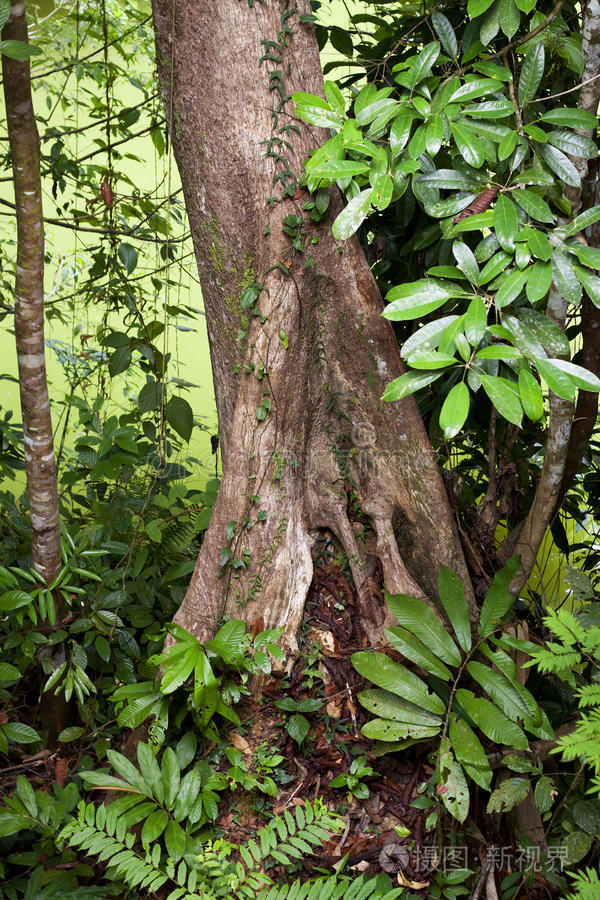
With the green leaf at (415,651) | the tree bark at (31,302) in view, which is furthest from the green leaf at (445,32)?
the green leaf at (415,651)

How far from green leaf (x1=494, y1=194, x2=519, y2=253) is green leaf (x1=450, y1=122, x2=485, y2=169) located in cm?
9

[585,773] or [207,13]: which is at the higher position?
[207,13]

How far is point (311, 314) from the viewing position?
1.72 meters

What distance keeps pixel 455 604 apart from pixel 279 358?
0.71 metres

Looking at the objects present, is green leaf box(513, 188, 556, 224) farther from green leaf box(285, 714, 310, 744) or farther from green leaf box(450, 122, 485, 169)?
green leaf box(285, 714, 310, 744)

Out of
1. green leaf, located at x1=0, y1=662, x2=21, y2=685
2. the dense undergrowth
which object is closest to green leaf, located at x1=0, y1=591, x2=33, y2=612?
the dense undergrowth

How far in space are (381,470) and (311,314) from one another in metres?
0.43

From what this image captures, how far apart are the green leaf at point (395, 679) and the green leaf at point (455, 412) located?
26.0 inches

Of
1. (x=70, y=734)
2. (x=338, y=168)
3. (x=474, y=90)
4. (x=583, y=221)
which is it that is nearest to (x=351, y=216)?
(x=338, y=168)

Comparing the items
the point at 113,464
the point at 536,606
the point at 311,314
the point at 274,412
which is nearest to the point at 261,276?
the point at 311,314

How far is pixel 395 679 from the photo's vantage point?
1529 mm

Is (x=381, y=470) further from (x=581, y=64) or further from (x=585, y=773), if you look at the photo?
(x=581, y=64)

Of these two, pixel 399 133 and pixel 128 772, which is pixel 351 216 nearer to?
pixel 399 133

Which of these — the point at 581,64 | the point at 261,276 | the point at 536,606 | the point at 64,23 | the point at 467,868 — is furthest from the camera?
the point at 64,23
